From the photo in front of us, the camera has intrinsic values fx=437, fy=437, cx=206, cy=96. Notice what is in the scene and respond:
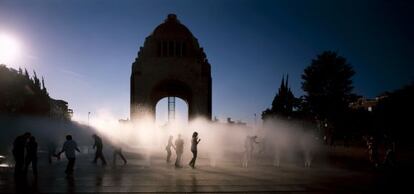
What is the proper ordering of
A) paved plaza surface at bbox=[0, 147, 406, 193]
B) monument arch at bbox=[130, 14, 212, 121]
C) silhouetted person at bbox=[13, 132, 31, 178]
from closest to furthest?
paved plaza surface at bbox=[0, 147, 406, 193]
silhouetted person at bbox=[13, 132, 31, 178]
monument arch at bbox=[130, 14, 212, 121]

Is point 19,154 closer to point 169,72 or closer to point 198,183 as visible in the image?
point 198,183

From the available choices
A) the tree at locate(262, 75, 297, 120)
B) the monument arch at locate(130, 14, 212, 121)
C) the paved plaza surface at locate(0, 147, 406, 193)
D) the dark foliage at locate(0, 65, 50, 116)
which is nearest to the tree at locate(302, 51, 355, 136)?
the tree at locate(262, 75, 297, 120)

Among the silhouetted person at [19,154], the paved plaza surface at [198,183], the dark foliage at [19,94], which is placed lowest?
the paved plaza surface at [198,183]

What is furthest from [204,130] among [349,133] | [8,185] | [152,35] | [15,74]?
[8,185]

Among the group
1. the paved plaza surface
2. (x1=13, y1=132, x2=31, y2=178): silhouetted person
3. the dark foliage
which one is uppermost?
the dark foliage

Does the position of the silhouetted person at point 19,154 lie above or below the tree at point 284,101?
below

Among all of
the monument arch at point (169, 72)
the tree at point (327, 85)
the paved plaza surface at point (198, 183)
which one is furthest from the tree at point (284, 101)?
the paved plaza surface at point (198, 183)

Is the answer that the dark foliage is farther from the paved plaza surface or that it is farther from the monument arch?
the paved plaza surface

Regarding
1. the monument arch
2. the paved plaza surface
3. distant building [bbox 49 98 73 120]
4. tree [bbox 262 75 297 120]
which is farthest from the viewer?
distant building [bbox 49 98 73 120]

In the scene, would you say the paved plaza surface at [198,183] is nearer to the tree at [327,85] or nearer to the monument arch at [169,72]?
the monument arch at [169,72]

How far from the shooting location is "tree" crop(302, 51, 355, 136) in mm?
56728

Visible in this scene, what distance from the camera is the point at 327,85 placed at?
59781mm

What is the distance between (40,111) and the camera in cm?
4378

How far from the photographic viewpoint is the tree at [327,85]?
56.7m
